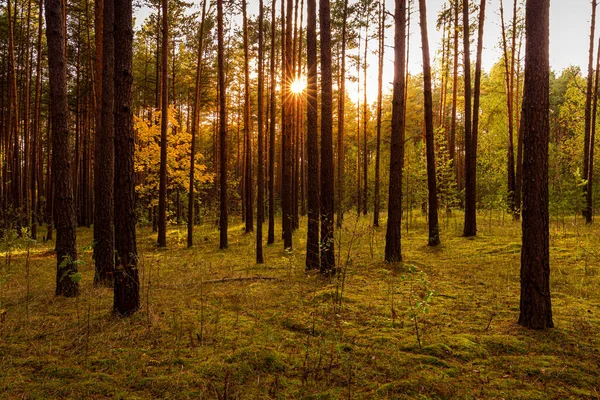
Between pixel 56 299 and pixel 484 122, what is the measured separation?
31.1m

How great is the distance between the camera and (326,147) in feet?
27.3

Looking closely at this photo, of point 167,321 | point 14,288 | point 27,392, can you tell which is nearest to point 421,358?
point 167,321

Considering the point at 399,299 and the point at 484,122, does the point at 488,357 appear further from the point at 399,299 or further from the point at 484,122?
the point at 484,122

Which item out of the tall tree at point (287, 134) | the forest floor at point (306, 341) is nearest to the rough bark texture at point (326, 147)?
the forest floor at point (306, 341)

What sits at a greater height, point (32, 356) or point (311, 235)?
Result: point (311, 235)

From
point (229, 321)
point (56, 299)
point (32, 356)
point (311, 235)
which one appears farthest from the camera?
point (311, 235)

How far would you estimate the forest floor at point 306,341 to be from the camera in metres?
3.38

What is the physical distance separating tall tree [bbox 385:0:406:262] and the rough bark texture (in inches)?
94.0

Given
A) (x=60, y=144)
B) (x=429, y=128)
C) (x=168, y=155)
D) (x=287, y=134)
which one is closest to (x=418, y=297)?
(x=60, y=144)

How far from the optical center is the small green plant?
15.2 ft

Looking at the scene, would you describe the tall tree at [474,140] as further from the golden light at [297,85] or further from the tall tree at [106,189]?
the tall tree at [106,189]

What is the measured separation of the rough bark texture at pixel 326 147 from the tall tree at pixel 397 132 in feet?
7.83

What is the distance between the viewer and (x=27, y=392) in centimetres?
319

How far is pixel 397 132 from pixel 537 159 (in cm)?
533
